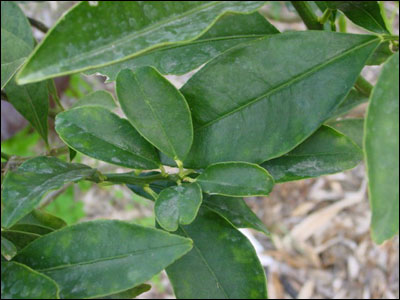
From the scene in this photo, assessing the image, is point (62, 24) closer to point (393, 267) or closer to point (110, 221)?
point (110, 221)

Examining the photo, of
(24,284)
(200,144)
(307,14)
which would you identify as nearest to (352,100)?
(307,14)

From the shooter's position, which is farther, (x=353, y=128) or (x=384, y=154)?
(x=353, y=128)

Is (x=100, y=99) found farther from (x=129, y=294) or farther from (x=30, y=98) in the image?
(x=129, y=294)

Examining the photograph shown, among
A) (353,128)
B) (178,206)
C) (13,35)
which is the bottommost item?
(353,128)

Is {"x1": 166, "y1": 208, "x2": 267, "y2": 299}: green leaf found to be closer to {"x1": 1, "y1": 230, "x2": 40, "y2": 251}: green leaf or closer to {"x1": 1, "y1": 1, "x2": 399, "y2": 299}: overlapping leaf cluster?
{"x1": 1, "y1": 1, "x2": 399, "y2": 299}: overlapping leaf cluster

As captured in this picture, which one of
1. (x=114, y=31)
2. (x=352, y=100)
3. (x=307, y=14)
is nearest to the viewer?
(x=114, y=31)

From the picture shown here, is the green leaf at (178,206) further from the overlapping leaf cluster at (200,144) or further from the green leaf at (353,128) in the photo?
the green leaf at (353,128)

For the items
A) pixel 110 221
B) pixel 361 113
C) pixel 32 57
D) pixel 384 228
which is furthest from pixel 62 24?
pixel 361 113
